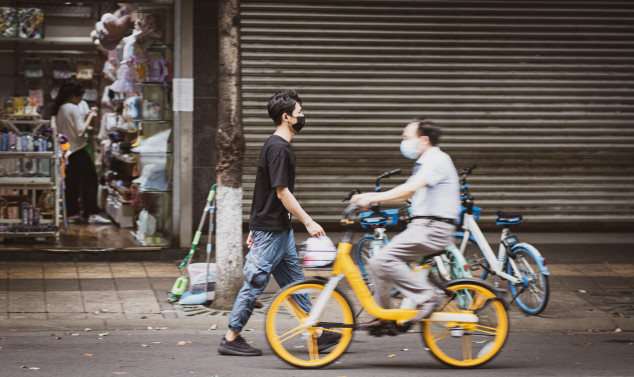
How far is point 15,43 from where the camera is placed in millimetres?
14680

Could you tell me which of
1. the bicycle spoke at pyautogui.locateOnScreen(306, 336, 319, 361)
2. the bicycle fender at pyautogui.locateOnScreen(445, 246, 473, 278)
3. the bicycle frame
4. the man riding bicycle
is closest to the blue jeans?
the bicycle spoke at pyautogui.locateOnScreen(306, 336, 319, 361)

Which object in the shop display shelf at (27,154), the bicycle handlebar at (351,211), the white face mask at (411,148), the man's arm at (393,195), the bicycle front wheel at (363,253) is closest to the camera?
the man's arm at (393,195)

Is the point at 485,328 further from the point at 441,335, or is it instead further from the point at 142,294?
the point at 142,294

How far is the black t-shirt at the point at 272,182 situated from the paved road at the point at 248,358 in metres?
1.01

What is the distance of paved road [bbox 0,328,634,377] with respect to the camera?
19.7 ft

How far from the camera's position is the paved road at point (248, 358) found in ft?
19.7

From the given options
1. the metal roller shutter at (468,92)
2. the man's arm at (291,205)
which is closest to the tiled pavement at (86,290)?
the man's arm at (291,205)

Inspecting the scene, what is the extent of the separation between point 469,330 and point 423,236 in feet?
2.45

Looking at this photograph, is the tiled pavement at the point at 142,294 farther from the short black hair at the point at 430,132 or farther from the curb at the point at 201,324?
the short black hair at the point at 430,132

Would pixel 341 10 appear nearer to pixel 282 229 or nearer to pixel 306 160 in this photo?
→ pixel 306 160

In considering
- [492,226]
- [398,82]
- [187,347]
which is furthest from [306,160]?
[187,347]

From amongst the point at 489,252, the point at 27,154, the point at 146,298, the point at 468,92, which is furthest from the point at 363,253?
the point at 27,154

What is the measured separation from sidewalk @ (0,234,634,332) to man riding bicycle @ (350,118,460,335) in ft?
3.77

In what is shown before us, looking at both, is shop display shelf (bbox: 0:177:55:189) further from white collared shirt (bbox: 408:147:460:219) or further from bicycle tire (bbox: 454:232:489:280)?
white collared shirt (bbox: 408:147:460:219)
